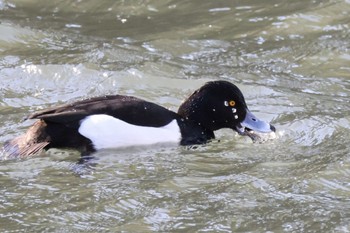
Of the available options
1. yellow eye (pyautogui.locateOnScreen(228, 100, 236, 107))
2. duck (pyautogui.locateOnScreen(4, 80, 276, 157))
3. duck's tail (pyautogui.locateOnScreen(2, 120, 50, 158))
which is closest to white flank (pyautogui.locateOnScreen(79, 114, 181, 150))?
duck (pyautogui.locateOnScreen(4, 80, 276, 157))

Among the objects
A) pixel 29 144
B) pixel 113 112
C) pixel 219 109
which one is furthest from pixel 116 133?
pixel 219 109

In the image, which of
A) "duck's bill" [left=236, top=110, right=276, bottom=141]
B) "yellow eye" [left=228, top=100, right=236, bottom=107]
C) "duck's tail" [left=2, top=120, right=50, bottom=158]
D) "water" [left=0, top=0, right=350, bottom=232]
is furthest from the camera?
"yellow eye" [left=228, top=100, right=236, bottom=107]

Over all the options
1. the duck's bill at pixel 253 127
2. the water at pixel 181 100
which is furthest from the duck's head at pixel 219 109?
the water at pixel 181 100

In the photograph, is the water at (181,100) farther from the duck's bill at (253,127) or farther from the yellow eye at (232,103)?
the yellow eye at (232,103)

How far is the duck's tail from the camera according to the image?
7484mm

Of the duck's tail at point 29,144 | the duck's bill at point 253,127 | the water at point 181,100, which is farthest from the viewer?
the duck's bill at point 253,127

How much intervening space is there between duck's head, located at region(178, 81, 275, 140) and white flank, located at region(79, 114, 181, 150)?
490mm

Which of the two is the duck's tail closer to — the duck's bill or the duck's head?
the duck's head

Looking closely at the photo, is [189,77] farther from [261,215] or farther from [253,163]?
[261,215]

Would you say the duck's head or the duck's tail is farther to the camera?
the duck's head

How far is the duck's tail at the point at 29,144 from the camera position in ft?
24.6

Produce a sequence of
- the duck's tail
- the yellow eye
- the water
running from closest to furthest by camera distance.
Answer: the water, the duck's tail, the yellow eye

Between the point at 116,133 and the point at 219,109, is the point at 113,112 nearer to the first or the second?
A: the point at 116,133

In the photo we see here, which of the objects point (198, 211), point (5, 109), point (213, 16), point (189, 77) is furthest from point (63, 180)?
point (213, 16)
